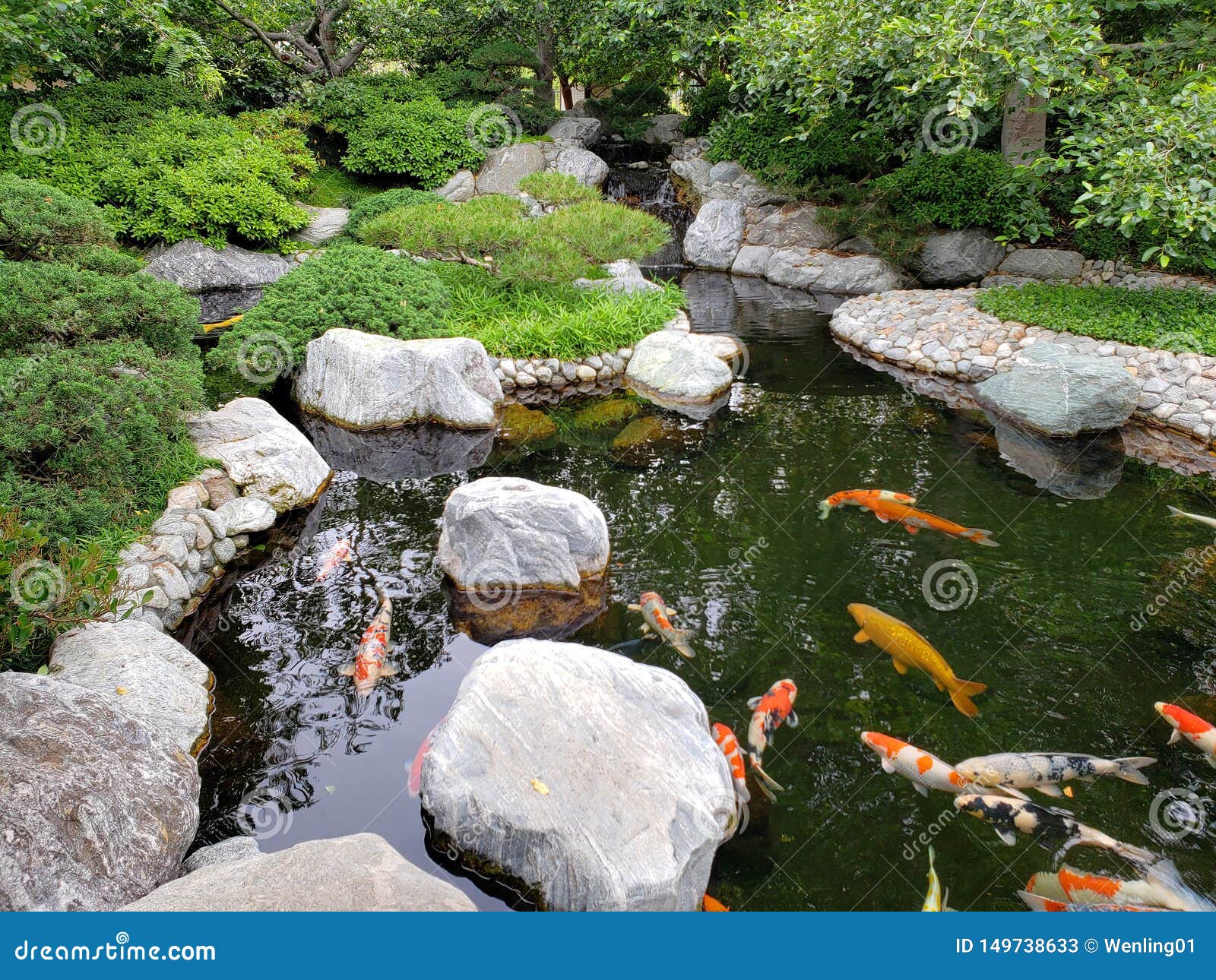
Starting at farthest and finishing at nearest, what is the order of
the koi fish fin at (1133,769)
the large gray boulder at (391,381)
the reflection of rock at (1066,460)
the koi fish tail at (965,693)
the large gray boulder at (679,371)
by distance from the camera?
the large gray boulder at (679,371)
the large gray boulder at (391,381)
the reflection of rock at (1066,460)
the koi fish tail at (965,693)
the koi fish fin at (1133,769)

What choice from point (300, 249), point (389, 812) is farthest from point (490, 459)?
point (300, 249)

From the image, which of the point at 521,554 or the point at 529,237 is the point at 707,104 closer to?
the point at 529,237

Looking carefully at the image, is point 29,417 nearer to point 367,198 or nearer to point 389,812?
point 389,812

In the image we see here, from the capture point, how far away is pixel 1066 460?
8.34 meters

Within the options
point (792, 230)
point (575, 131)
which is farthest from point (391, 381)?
point (575, 131)

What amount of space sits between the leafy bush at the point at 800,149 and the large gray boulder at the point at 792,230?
0.55m

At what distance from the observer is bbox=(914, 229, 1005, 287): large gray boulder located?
13.8 meters

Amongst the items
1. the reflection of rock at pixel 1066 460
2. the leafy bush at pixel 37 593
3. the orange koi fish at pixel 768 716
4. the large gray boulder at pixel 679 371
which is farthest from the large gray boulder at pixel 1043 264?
the leafy bush at pixel 37 593

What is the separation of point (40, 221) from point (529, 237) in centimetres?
582

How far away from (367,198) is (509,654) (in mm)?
13905

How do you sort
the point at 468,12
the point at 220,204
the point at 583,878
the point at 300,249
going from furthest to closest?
the point at 468,12 → the point at 300,249 → the point at 220,204 → the point at 583,878

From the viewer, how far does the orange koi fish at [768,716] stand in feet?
15.1

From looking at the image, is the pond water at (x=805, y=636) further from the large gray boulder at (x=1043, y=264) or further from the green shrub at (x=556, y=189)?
the green shrub at (x=556, y=189)

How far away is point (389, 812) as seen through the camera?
4.20 meters
